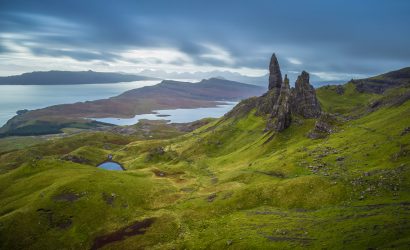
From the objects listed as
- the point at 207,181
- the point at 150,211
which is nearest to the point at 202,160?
the point at 207,181

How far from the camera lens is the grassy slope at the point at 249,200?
59.4m

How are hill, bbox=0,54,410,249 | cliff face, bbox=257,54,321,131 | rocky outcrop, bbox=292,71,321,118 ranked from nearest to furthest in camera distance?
hill, bbox=0,54,410,249 < cliff face, bbox=257,54,321,131 < rocky outcrop, bbox=292,71,321,118

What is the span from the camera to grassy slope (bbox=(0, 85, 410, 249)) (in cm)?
5938

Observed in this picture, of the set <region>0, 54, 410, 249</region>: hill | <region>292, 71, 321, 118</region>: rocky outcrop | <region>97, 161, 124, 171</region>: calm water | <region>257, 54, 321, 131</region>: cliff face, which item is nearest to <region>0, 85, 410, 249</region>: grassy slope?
<region>0, 54, 410, 249</region>: hill

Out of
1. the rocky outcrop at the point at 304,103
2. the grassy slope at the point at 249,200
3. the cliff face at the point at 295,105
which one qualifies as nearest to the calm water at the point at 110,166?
the grassy slope at the point at 249,200

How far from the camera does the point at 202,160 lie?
16625 cm

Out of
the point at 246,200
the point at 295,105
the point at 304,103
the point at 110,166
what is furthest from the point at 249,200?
the point at 110,166

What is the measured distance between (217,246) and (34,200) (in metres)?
60.8

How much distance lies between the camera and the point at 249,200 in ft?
287

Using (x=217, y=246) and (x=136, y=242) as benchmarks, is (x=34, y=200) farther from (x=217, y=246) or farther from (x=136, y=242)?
(x=217, y=246)

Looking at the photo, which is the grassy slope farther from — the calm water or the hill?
the calm water

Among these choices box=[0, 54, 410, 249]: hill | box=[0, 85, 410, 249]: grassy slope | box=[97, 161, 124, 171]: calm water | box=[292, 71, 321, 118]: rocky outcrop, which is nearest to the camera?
box=[0, 85, 410, 249]: grassy slope

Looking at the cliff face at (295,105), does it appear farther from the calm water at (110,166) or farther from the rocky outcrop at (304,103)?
the calm water at (110,166)

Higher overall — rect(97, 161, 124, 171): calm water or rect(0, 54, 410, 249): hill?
rect(0, 54, 410, 249): hill
